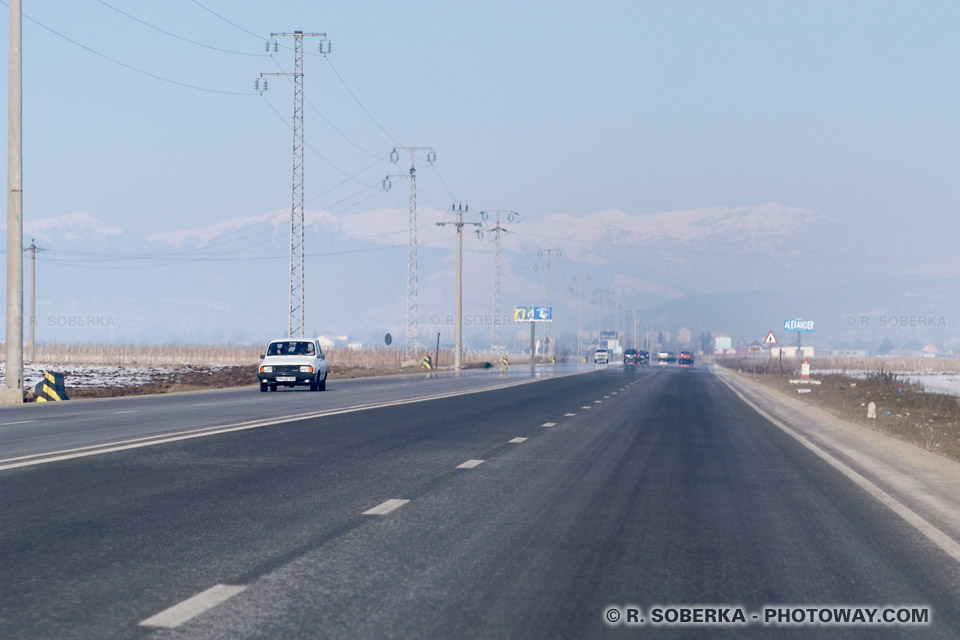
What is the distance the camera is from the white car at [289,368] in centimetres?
4003

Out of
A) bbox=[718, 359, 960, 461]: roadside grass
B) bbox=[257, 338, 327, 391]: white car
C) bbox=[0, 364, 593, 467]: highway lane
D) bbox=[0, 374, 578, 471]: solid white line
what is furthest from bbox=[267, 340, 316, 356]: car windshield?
bbox=[718, 359, 960, 461]: roadside grass

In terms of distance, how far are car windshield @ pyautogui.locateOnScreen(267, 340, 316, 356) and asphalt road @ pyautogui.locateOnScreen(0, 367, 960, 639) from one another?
83.8 feet

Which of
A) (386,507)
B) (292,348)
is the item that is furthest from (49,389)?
(386,507)

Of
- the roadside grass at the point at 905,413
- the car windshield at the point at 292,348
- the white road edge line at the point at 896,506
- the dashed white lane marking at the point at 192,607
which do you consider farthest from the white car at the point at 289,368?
the dashed white lane marking at the point at 192,607

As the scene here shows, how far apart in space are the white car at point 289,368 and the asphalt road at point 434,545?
23959 mm

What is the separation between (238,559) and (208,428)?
1215cm

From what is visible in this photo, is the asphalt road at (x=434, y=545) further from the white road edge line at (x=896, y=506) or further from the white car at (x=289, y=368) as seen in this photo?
the white car at (x=289, y=368)

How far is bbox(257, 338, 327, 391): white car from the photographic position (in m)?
40.0

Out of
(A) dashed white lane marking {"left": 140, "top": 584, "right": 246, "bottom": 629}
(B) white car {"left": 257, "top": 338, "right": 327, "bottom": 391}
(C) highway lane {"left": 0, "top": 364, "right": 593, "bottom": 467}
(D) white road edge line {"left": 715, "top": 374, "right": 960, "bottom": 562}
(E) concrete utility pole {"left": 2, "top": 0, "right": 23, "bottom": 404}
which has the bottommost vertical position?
(D) white road edge line {"left": 715, "top": 374, "right": 960, "bottom": 562}

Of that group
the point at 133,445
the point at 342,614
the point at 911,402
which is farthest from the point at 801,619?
the point at 911,402

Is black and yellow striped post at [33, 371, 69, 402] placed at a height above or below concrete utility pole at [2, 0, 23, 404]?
below

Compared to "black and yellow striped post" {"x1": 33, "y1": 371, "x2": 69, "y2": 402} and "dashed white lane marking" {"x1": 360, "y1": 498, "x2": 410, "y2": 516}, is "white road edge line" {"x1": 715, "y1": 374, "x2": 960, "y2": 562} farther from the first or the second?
"black and yellow striped post" {"x1": 33, "y1": 371, "x2": 69, "y2": 402}

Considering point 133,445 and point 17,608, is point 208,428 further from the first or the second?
point 17,608

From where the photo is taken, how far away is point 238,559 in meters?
7.82
